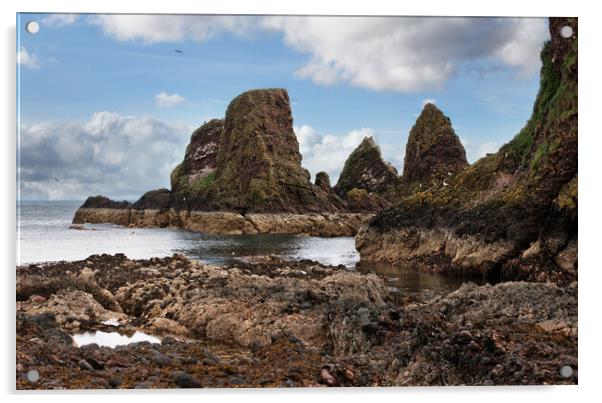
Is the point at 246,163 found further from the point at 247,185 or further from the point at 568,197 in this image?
the point at 568,197

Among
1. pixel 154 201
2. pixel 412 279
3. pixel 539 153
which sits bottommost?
pixel 412 279

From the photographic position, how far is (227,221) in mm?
7340

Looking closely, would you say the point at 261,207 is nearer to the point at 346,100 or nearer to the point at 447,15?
the point at 346,100

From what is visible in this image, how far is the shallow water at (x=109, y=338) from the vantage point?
5.43m

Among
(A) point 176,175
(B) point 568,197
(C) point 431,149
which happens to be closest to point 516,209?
(B) point 568,197

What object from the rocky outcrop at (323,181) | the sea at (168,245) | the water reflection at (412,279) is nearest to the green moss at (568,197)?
the water reflection at (412,279)

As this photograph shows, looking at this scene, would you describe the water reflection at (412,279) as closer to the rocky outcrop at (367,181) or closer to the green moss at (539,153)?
the rocky outcrop at (367,181)

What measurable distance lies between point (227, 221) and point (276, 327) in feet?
6.03

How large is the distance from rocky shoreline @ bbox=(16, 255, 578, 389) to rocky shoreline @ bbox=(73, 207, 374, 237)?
1.49 feet

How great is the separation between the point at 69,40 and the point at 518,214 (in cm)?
581

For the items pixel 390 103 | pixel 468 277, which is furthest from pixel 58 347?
pixel 468 277

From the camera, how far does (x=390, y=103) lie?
592 cm

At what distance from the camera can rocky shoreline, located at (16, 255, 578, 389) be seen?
5000 mm

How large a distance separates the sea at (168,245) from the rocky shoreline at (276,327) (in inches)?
4.7
